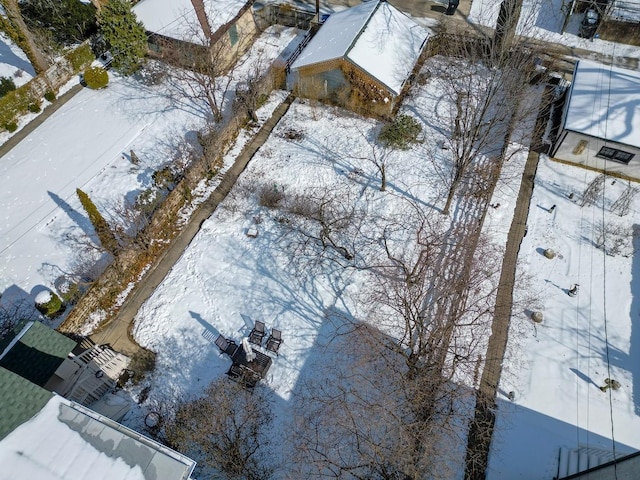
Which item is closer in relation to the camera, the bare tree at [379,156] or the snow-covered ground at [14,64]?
the bare tree at [379,156]

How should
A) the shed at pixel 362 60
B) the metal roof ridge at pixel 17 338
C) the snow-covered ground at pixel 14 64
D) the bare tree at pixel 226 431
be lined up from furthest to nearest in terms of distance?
1. the snow-covered ground at pixel 14 64
2. the shed at pixel 362 60
3. the bare tree at pixel 226 431
4. the metal roof ridge at pixel 17 338

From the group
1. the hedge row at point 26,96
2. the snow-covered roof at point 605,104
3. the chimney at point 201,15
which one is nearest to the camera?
the snow-covered roof at point 605,104

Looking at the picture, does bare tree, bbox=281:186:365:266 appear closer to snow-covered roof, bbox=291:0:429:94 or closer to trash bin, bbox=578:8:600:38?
snow-covered roof, bbox=291:0:429:94

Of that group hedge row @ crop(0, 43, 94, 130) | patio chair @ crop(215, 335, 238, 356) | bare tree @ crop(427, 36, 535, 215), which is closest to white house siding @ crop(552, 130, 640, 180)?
bare tree @ crop(427, 36, 535, 215)

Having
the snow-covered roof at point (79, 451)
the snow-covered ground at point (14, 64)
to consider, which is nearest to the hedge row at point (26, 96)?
the snow-covered ground at point (14, 64)

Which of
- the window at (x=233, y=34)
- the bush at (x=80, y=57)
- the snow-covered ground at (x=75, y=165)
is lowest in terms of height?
the snow-covered ground at (x=75, y=165)

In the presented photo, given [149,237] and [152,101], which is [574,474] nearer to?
[149,237]

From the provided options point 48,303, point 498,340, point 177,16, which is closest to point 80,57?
point 177,16

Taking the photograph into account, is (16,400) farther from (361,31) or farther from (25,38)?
(361,31)

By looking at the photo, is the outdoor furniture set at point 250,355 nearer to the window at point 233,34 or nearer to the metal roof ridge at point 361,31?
the metal roof ridge at point 361,31
